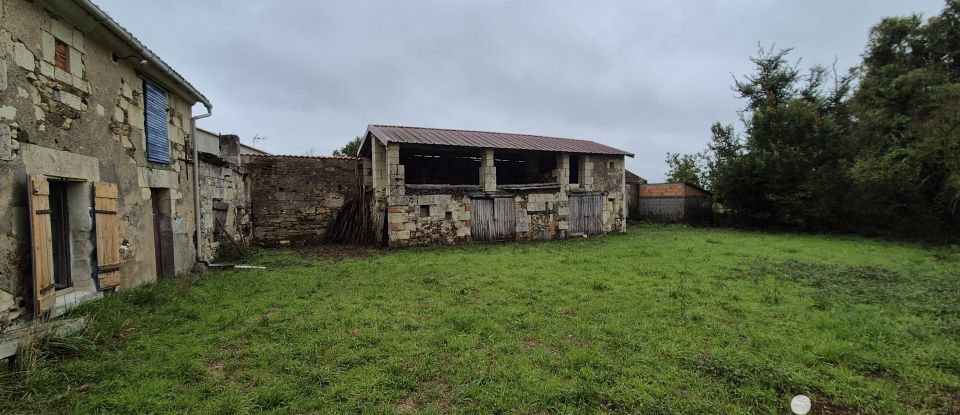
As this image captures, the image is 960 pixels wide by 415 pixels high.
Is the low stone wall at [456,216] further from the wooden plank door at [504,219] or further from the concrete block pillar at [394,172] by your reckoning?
the concrete block pillar at [394,172]

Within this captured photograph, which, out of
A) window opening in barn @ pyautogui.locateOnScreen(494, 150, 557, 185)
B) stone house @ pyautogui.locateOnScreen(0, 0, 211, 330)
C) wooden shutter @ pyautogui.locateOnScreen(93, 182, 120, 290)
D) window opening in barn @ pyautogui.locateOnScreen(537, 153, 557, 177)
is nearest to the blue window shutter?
stone house @ pyautogui.locateOnScreen(0, 0, 211, 330)

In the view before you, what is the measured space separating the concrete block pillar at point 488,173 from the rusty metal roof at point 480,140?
1.16 ft

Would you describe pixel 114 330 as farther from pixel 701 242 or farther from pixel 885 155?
pixel 885 155

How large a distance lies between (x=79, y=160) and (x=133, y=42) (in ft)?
5.85

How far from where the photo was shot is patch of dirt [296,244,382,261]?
10.1m

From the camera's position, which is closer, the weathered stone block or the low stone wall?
the weathered stone block

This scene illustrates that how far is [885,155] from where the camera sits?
1280cm

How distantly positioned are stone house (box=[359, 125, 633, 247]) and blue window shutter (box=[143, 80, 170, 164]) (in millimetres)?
5164

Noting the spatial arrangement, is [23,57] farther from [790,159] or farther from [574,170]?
[790,159]

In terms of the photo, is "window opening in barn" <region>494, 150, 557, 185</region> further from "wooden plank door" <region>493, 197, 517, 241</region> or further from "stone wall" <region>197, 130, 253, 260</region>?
"stone wall" <region>197, 130, 253, 260</region>

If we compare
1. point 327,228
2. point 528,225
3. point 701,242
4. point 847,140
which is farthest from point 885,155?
point 327,228

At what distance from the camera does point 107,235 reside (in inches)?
196

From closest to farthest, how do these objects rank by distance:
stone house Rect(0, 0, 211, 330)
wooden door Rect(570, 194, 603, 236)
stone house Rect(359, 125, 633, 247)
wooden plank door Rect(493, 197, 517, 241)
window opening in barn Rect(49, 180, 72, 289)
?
stone house Rect(0, 0, 211, 330) < window opening in barn Rect(49, 180, 72, 289) < stone house Rect(359, 125, 633, 247) < wooden plank door Rect(493, 197, 517, 241) < wooden door Rect(570, 194, 603, 236)

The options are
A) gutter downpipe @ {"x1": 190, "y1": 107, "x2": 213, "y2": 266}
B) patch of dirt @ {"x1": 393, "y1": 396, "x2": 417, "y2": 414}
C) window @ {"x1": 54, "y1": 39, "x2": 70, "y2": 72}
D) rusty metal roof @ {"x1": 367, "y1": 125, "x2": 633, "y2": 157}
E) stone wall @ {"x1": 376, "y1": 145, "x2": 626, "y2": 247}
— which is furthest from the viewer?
rusty metal roof @ {"x1": 367, "y1": 125, "x2": 633, "y2": 157}
